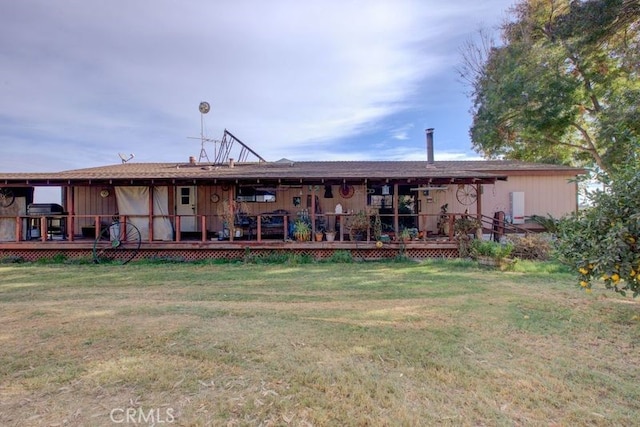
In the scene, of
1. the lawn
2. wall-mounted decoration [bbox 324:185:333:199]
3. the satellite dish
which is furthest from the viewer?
the satellite dish

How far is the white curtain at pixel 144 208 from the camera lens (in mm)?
10570

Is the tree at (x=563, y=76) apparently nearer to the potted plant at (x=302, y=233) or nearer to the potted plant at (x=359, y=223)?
the potted plant at (x=359, y=223)

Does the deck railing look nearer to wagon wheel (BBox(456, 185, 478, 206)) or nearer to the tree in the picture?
wagon wheel (BBox(456, 185, 478, 206))

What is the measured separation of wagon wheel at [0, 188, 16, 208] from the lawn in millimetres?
5878

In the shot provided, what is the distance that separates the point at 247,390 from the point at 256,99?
56.6ft

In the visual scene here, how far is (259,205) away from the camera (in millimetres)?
11898

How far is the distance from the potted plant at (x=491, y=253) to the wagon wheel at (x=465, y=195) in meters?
3.65

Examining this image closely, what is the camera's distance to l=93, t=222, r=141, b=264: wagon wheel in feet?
31.5

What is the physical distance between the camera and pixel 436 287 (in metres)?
6.39

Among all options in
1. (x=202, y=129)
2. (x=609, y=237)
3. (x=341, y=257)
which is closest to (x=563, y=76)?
(x=341, y=257)

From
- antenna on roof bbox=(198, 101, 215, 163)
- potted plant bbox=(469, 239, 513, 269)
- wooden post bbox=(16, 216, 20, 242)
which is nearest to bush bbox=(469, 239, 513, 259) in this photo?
potted plant bbox=(469, 239, 513, 269)

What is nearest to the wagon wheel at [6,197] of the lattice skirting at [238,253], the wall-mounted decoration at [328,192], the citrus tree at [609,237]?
the lattice skirting at [238,253]

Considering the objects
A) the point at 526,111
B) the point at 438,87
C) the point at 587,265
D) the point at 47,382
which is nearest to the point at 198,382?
the point at 47,382

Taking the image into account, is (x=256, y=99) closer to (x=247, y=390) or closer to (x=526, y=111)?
(x=526, y=111)
